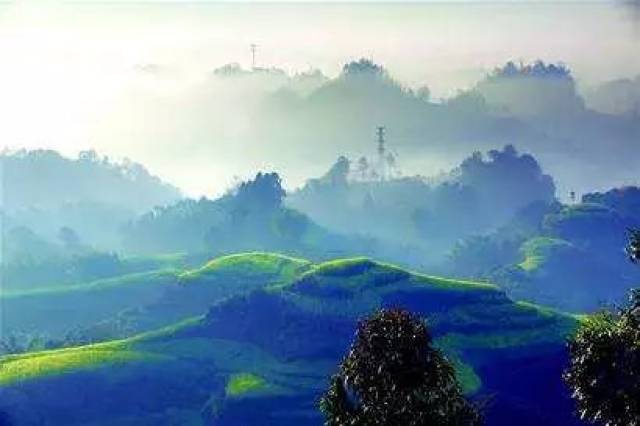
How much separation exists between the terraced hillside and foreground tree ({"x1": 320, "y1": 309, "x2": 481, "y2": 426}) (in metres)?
127

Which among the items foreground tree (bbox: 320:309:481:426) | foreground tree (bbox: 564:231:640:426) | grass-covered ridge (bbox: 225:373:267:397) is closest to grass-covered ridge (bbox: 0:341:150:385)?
grass-covered ridge (bbox: 225:373:267:397)

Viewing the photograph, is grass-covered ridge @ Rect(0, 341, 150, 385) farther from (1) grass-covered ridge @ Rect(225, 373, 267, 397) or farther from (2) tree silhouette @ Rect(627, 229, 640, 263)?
(2) tree silhouette @ Rect(627, 229, 640, 263)

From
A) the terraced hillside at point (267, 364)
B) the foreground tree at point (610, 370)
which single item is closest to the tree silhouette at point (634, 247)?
the foreground tree at point (610, 370)

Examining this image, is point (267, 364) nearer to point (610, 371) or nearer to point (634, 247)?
point (634, 247)

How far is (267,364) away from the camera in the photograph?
180m

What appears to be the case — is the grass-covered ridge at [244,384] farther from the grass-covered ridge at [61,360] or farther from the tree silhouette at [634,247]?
the tree silhouette at [634,247]

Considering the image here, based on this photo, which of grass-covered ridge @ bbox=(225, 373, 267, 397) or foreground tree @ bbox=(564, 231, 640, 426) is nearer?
foreground tree @ bbox=(564, 231, 640, 426)

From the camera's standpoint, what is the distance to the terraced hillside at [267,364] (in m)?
160

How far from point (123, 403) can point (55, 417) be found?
11367 mm

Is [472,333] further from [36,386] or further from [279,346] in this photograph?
[36,386]

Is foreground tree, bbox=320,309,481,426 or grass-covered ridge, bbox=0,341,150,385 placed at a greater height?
foreground tree, bbox=320,309,481,426

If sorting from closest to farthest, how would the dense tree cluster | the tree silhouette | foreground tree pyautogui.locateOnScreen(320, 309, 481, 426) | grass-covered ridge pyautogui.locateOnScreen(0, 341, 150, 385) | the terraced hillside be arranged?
foreground tree pyautogui.locateOnScreen(320, 309, 481, 426)
the dense tree cluster
the tree silhouette
the terraced hillside
grass-covered ridge pyautogui.locateOnScreen(0, 341, 150, 385)

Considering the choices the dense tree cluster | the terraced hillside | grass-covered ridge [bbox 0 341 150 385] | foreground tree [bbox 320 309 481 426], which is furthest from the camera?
grass-covered ridge [bbox 0 341 150 385]

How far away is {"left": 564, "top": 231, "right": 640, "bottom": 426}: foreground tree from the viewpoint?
26359 mm
